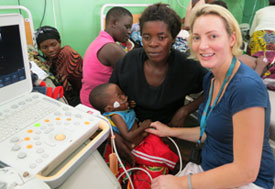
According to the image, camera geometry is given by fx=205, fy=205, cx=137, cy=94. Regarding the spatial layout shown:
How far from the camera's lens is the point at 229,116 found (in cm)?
82

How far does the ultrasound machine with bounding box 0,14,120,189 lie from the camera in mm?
539

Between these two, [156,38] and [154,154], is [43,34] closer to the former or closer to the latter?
[156,38]

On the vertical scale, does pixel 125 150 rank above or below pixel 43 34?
below

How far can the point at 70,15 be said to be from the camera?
268cm

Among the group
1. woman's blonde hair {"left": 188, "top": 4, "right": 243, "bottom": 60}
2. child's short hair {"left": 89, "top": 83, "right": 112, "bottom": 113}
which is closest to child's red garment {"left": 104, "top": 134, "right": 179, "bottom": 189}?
child's short hair {"left": 89, "top": 83, "right": 112, "bottom": 113}

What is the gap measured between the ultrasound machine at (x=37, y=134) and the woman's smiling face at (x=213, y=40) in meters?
0.50

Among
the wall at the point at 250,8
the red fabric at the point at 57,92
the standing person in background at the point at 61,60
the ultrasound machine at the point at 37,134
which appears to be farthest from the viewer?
the wall at the point at 250,8

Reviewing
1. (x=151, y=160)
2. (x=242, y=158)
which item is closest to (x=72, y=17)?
(x=151, y=160)

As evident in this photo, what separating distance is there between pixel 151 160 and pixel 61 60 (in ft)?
5.00

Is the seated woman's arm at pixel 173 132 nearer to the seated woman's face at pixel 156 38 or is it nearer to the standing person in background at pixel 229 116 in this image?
the standing person in background at pixel 229 116

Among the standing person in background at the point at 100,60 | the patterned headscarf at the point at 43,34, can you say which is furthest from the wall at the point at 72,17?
the standing person in background at the point at 100,60

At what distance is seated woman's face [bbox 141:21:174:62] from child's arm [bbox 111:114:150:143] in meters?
0.41

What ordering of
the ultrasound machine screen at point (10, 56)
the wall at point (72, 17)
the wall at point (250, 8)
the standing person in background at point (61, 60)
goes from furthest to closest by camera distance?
the wall at point (250, 8), the wall at point (72, 17), the standing person in background at point (61, 60), the ultrasound machine screen at point (10, 56)

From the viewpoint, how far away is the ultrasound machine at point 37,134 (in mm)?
539
